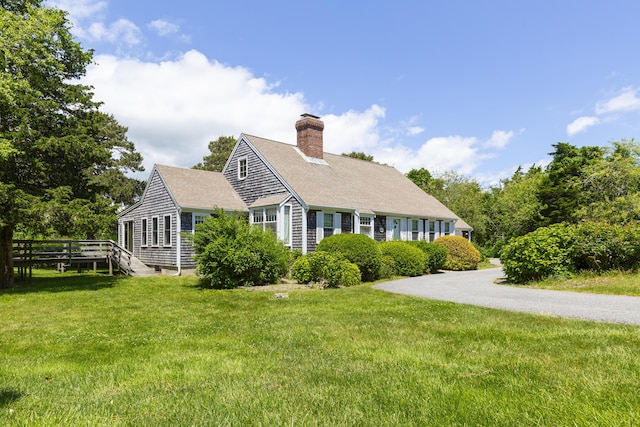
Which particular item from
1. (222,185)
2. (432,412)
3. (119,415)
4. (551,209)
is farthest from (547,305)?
(551,209)

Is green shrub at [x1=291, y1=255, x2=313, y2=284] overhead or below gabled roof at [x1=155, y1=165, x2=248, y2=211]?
below

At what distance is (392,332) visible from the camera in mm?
7277

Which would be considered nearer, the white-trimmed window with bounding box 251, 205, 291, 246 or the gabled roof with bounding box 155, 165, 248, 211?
the white-trimmed window with bounding box 251, 205, 291, 246

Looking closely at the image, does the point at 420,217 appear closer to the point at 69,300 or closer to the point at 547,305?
the point at 547,305

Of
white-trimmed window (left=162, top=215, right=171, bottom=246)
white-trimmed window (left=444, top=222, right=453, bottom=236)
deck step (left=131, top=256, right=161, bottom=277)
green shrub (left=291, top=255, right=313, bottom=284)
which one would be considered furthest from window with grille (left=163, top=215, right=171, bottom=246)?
white-trimmed window (left=444, top=222, right=453, bottom=236)

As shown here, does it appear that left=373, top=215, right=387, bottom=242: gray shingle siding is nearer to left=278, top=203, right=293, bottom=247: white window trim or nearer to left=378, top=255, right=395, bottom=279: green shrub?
left=378, top=255, right=395, bottom=279: green shrub

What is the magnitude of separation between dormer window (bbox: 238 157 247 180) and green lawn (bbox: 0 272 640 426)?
16096 millimetres

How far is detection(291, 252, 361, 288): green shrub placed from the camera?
52.0 feet

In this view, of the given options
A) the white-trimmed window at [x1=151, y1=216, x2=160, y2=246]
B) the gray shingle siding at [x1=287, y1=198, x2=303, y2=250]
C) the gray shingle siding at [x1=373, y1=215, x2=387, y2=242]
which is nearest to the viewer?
the gray shingle siding at [x1=287, y1=198, x2=303, y2=250]

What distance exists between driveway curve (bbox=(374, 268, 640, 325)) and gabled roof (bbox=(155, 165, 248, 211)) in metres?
11.5

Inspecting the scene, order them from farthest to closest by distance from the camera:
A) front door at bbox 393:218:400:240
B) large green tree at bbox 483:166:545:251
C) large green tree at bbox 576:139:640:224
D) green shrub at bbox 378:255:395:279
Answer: large green tree at bbox 483:166:545:251 < large green tree at bbox 576:139:640:224 < front door at bbox 393:218:400:240 < green shrub at bbox 378:255:395:279

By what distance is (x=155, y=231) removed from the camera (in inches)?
949

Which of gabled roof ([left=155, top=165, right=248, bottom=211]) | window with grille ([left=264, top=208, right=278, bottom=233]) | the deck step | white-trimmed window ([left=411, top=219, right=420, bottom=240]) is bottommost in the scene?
the deck step

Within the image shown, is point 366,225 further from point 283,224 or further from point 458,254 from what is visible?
point 458,254
